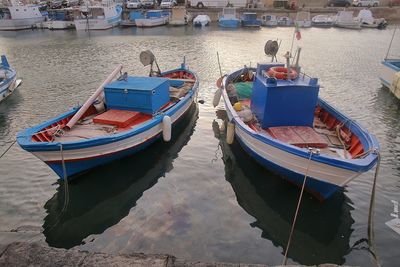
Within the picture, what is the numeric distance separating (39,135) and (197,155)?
5656 mm

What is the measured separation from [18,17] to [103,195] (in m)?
52.5

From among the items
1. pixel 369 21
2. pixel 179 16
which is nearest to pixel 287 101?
pixel 179 16

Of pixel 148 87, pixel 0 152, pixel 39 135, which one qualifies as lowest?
pixel 0 152

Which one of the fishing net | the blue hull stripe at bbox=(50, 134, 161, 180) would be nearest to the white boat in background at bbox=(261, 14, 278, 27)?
the fishing net

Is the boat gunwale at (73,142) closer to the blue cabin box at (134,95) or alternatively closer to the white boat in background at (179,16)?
the blue cabin box at (134,95)

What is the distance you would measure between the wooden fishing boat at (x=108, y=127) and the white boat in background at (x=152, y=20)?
40767 millimetres

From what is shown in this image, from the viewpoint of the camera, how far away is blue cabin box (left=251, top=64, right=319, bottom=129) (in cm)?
1012

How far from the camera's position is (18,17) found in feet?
164

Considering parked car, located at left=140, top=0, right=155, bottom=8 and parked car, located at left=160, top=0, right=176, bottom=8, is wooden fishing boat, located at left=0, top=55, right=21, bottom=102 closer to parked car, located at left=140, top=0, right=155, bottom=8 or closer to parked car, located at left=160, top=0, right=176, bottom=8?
parked car, located at left=140, top=0, right=155, bottom=8

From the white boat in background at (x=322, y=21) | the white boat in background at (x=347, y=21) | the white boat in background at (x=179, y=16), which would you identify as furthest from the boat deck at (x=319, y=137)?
the white boat in background at (x=322, y=21)

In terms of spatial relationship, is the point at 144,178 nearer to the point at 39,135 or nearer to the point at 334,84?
the point at 39,135

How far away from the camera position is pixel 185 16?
179 ft

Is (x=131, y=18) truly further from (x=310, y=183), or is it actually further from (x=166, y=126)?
(x=310, y=183)

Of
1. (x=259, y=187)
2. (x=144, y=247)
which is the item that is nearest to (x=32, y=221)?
(x=144, y=247)
